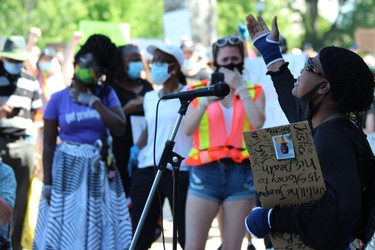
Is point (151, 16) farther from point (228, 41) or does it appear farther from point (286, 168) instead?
point (286, 168)

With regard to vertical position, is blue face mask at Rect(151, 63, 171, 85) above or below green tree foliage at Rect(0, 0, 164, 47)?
below

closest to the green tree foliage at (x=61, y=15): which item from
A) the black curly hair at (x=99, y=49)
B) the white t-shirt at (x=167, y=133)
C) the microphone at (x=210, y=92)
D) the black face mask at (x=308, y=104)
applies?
the black curly hair at (x=99, y=49)

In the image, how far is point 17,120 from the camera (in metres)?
8.67

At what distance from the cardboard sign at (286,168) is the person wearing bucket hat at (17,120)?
16.0 feet

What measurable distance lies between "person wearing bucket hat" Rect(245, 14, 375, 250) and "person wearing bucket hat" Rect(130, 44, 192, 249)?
280cm

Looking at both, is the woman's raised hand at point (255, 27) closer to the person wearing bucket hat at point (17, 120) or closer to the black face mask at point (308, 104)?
the black face mask at point (308, 104)

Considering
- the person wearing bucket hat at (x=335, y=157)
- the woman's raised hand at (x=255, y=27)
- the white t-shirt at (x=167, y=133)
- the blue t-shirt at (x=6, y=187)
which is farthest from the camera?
the white t-shirt at (x=167, y=133)

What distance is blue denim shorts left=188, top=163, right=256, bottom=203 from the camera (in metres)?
6.46

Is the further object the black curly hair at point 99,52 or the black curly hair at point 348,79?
the black curly hair at point 99,52

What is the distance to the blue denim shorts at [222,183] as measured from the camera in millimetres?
6461

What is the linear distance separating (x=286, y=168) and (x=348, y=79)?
1.57 feet

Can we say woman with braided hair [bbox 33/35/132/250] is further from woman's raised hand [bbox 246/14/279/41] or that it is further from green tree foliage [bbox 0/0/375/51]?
green tree foliage [bbox 0/0/375/51]

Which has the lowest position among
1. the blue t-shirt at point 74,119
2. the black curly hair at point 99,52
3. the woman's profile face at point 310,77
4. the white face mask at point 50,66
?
the woman's profile face at point 310,77

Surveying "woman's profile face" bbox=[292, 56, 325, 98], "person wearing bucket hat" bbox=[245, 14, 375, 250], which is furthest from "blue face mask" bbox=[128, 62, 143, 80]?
"woman's profile face" bbox=[292, 56, 325, 98]
